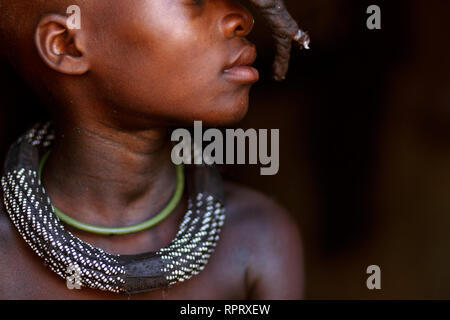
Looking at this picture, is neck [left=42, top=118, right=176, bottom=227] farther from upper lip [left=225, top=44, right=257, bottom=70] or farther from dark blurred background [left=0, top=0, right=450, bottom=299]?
dark blurred background [left=0, top=0, right=450, bottom=299]

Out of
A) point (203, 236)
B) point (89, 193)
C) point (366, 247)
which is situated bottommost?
point (366, 247)

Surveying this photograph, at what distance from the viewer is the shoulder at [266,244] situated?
1.76 m

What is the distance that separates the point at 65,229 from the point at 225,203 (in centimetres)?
42

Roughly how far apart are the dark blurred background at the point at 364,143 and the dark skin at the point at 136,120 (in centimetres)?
65

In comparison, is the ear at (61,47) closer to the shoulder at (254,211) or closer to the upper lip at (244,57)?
the upper lip at (244,57)

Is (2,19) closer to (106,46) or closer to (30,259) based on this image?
(106,46)

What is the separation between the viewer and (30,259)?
1.56 meters

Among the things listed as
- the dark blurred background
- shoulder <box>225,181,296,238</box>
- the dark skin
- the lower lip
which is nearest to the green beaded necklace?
the dark skin

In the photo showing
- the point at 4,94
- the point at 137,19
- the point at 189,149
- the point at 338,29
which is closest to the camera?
the point at 137,19

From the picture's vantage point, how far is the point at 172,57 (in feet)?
4.80

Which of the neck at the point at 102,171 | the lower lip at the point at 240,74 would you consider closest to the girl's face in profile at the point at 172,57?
the lower lip at the point at 240,74

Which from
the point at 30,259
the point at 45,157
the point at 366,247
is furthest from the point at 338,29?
the point at 30,259

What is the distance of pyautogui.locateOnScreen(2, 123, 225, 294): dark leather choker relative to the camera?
151 cm

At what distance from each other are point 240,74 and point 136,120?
0.25m
